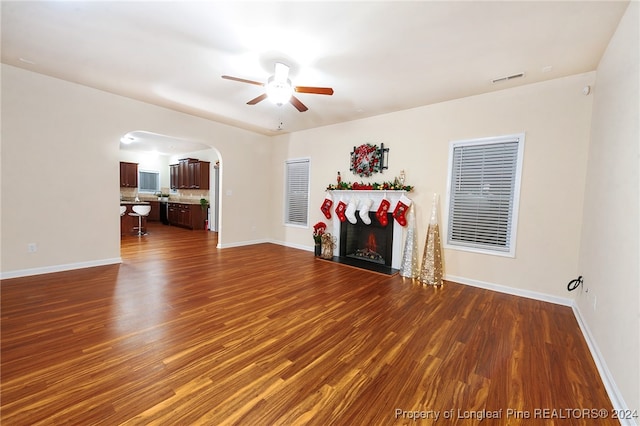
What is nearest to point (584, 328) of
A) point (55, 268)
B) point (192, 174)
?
point (55, 268)

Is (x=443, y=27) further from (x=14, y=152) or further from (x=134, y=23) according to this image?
(x=14, y=152)

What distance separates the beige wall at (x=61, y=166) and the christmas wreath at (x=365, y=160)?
3.41 metres

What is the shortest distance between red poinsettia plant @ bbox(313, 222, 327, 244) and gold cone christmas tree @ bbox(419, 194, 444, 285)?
6.88 ft

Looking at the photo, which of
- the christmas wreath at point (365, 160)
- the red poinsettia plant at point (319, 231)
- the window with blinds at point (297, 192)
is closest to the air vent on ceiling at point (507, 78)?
the christmas wreath at point (365, 160)

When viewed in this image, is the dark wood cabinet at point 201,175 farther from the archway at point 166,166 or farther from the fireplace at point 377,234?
the fireplace at point 377,234

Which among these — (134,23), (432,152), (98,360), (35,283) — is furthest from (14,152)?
(432,152)

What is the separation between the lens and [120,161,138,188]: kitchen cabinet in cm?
875

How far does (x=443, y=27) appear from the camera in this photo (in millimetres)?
2281

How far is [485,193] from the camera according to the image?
3691mm

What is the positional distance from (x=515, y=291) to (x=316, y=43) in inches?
153

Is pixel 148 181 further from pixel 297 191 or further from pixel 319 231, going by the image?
pixel 319 231

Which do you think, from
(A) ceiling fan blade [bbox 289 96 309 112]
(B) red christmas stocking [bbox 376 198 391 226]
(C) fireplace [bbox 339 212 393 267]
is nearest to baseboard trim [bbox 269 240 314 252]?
(C) fireplace [bbox 339 212 393 267]

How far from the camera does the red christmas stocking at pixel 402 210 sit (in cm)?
426

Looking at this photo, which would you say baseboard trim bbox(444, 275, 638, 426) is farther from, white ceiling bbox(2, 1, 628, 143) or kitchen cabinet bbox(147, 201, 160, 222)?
kitchen cabinet bbox(147, 201, 160, 222)
